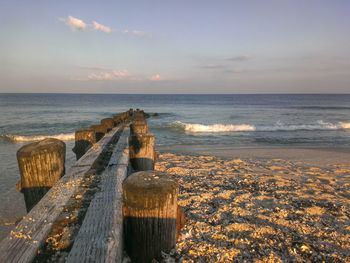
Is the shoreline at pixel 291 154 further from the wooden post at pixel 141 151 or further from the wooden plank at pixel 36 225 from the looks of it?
the wooden plank at pixel 36 225

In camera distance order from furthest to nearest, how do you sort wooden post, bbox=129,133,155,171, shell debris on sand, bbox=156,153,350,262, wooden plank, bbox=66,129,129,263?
wooden post, bbox=129,133,155,171
shell debris on sand, bbox=156,153,350,262
wooden plank, bbox=66,129,129,263

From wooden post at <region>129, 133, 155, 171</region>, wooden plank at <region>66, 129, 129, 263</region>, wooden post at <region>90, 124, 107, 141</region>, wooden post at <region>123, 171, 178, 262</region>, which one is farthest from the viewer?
wooden post at <region>90, 124, 107, 141</region>

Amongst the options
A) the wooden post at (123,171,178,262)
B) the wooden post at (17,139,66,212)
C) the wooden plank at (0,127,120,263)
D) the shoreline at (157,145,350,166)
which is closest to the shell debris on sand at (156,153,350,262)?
the wooden post at (123,171,178,262)

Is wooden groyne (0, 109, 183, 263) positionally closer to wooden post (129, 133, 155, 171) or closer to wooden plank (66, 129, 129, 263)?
wooden plank (66, 129, 129, 263)

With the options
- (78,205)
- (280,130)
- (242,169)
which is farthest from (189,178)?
Result: (280,130)

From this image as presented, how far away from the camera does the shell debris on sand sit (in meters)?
3.42

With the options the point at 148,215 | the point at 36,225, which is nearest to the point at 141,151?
the point at 148,215

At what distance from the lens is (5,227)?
5094 millimetres

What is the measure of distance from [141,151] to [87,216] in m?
2.22

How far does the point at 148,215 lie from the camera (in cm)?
231

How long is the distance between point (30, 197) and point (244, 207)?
351 centimetres

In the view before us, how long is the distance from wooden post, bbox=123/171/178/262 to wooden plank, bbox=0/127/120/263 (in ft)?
2.15

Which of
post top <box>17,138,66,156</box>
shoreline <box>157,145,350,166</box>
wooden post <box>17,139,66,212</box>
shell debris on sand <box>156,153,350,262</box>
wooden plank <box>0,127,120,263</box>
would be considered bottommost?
shoreline <box>157,145,350,166</box>

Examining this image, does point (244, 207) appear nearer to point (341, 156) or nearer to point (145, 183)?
point (145, 183)
